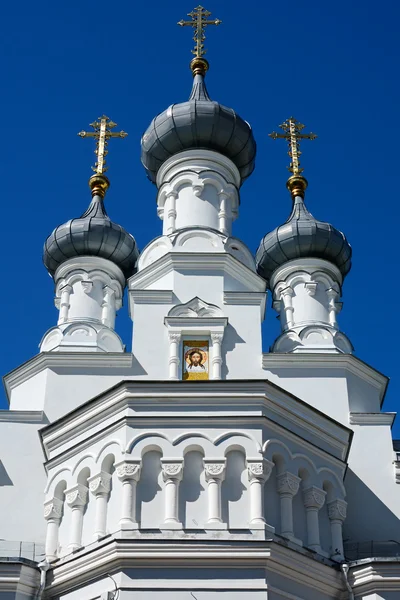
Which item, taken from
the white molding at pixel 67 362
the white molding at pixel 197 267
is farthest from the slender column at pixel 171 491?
the white molding at pixel 197 267

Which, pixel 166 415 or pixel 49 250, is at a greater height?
pixel 49 250

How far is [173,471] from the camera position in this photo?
10953 millimetres

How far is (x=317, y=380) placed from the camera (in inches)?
568

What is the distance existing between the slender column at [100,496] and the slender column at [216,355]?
2.30 m

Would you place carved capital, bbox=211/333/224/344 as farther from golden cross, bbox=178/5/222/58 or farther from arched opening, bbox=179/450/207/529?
golden cross, bbox=178/5/222/58

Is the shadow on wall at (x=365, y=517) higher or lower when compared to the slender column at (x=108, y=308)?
lower

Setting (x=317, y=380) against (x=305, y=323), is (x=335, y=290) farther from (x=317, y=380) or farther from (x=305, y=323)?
(x=317, y=380)

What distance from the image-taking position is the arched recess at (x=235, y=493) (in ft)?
35.3

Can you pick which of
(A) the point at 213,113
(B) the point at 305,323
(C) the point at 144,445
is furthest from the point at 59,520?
(A) the point at 213,113

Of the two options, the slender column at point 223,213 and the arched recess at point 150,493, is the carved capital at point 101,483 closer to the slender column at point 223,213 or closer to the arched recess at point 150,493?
the arched recess at point 150,493

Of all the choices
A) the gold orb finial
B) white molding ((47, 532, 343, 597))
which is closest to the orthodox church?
white molding ((47, 532, 343, 597))

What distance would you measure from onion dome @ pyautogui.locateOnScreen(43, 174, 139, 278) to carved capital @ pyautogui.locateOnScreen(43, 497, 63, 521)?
21.0 feet

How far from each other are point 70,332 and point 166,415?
5056 millimetres

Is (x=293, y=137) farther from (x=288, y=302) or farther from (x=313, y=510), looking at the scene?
(x=313, y=510)
